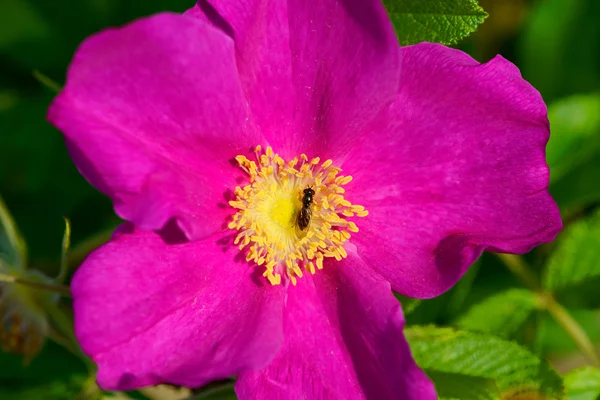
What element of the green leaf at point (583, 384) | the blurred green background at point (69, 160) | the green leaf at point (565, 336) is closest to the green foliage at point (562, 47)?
the blurred green background at point (69, 160)

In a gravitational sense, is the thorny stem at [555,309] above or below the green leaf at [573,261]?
below

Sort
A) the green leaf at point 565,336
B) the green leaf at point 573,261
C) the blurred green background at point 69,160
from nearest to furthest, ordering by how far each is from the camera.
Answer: the green leaf at point 573,261
the blurred green background at point 69,160
the green leaf at point 565,336

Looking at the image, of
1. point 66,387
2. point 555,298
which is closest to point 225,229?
point 66,387

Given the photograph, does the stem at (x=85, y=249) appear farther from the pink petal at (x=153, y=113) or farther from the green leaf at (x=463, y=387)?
the green leaf at (x=463, y=387)

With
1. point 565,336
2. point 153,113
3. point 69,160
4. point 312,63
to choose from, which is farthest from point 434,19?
point 565,336

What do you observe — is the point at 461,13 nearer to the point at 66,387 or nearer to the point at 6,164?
the point at 66,387

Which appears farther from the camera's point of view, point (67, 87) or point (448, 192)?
point (448, 192)

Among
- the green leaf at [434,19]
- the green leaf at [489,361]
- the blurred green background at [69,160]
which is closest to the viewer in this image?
the green leaf at [434,19]
